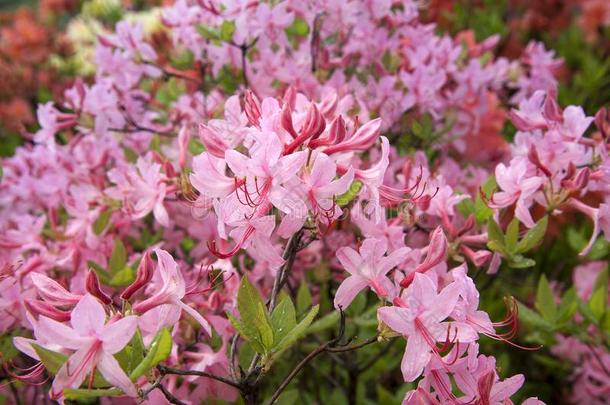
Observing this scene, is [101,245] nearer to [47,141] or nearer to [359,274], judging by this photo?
[47,141]

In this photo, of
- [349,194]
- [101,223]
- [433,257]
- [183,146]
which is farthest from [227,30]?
[433,257]

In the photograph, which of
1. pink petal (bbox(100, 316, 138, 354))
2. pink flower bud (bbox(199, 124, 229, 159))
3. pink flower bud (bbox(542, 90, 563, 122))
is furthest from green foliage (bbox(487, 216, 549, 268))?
pink petal (bbox(100, 316, 138, 354))

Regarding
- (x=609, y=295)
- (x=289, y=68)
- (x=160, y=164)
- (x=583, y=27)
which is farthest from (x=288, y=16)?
(x=583, y=27)

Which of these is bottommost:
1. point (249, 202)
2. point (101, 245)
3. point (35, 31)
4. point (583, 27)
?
point (35, 31)

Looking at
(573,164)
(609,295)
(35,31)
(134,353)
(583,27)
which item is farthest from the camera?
(35,31)

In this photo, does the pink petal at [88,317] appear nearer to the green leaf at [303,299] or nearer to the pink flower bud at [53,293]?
the pink flower bud at [53,293]

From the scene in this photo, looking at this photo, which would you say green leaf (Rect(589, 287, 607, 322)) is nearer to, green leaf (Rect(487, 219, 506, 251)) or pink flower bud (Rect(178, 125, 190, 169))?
green leaf (Rect(487, 219, 506, 251))

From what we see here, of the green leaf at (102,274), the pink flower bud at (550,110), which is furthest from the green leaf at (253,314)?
the pink flower bud at (550,110)
